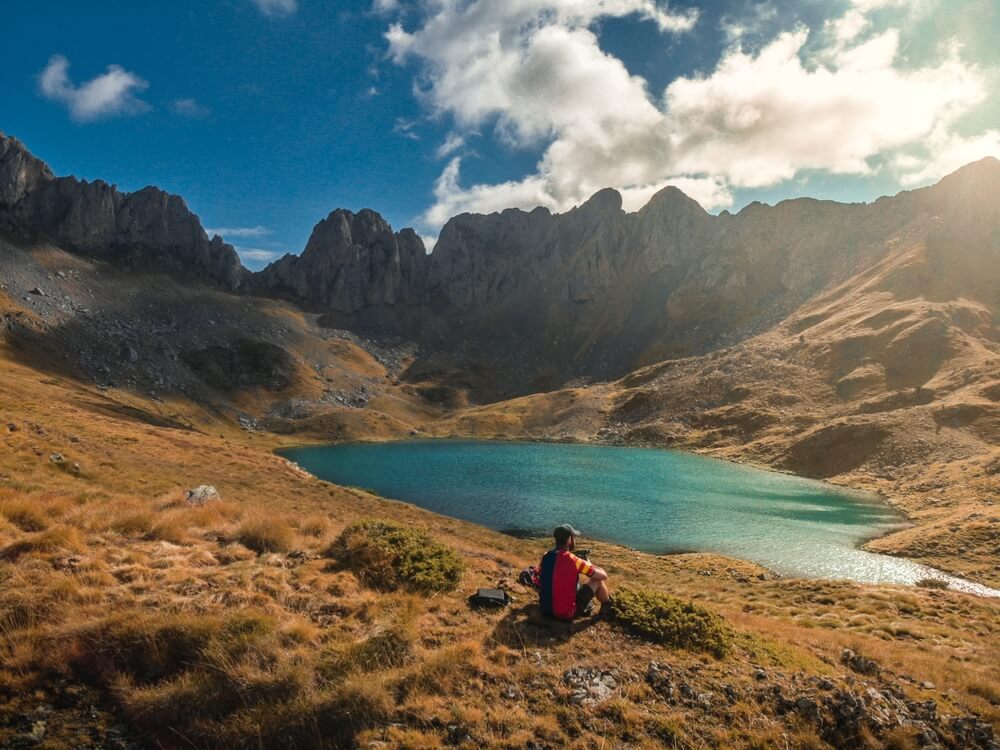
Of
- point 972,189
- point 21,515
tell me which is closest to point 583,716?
point 21,515

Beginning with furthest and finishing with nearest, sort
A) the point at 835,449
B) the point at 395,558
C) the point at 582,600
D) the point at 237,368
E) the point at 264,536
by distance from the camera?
the point at 237,368, the point at 835,449, the point at 264,536, the point at 395,558, the point at 582,600

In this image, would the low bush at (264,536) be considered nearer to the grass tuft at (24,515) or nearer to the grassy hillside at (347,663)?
the grassy hillside at (347,663)

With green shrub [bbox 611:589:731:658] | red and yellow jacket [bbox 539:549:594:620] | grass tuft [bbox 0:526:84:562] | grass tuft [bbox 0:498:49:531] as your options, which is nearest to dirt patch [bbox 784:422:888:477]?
green shrub [bbox 611:589:731:658]

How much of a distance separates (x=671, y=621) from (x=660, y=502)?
6278cm

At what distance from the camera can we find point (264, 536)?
628 inches

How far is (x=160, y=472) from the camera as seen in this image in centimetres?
4112

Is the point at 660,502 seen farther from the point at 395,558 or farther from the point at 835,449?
the point at 395,558

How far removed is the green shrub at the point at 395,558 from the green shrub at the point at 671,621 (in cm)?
501

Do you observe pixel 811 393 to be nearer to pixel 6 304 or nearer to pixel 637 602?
pixel 637 602

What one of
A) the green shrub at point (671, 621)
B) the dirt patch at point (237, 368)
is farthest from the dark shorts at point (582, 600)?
the dirt patch at point (237, 368)

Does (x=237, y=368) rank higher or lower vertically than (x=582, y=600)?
higher

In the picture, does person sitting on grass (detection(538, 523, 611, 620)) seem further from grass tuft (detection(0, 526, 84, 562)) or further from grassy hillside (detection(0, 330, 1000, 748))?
grass tuft (detection(0, 526, 84, 562))

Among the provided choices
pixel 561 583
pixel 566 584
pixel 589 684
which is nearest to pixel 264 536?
pixel 561 583

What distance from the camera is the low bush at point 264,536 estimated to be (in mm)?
15766
